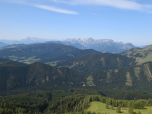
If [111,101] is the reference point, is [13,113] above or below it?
below

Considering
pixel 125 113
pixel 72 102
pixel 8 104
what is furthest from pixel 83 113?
pixel 8 104

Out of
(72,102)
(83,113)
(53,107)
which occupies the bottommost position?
(53,107)

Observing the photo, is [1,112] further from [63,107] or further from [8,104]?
[63,107]

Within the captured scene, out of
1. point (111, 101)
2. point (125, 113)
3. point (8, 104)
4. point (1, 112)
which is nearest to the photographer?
point (125, 113)

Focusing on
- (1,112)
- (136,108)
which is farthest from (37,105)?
(136,108)

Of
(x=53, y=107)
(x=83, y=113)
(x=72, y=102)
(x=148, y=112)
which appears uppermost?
(x=148, y=112)

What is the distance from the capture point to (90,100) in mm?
159250

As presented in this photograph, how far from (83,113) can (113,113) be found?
2746 centimetres

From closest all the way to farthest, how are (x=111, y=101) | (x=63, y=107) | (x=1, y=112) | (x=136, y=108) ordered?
1. (x=136, y=108)
2. (x=1, y=112)
3. (x=111, y=101)
4. (x=63, y=107)

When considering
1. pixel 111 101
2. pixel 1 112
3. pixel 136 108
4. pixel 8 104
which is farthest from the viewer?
pixel 8 104

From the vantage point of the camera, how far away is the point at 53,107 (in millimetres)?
192125

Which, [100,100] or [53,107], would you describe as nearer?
[100,100]

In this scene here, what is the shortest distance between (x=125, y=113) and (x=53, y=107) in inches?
4969

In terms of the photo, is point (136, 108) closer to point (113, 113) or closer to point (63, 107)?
point (113, 113)
